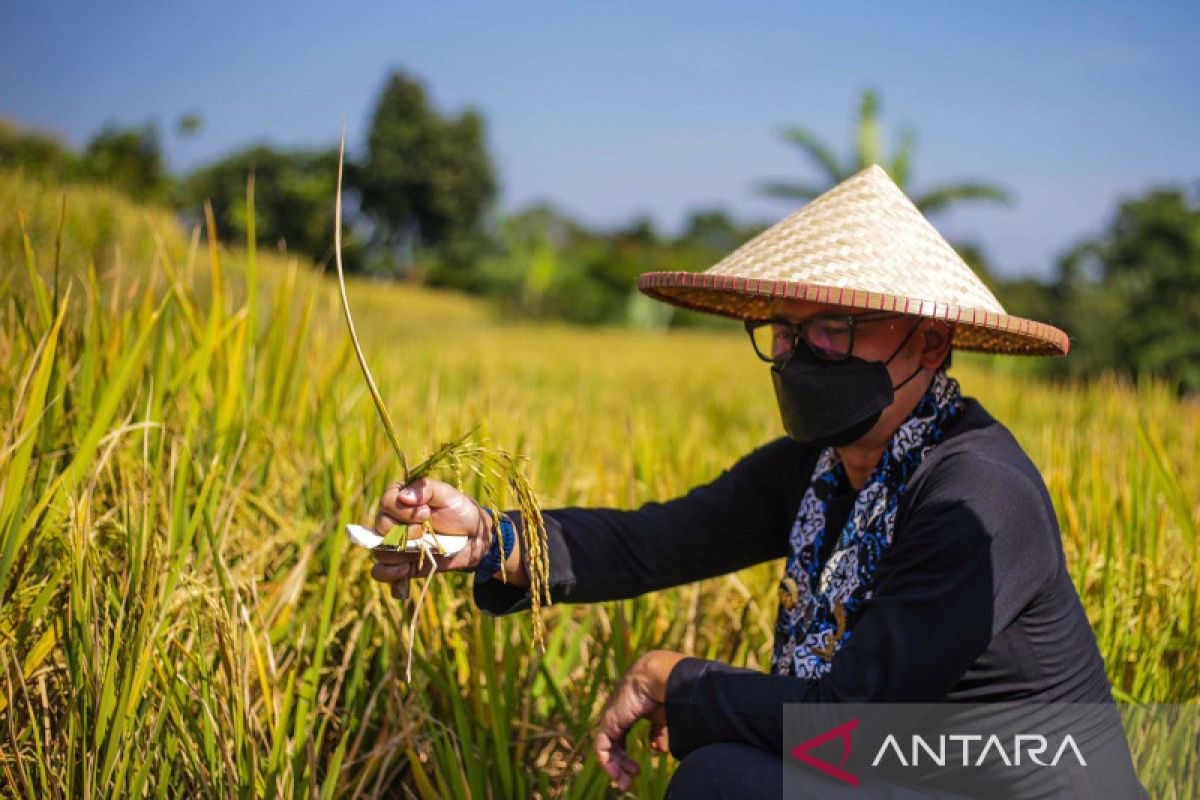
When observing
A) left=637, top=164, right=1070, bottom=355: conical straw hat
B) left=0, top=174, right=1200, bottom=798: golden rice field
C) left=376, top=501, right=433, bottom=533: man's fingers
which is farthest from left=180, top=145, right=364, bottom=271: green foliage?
left=376, top=501, right=433, bottom=533: man's fingers

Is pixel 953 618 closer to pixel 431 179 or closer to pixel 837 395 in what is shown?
pixel 837 395

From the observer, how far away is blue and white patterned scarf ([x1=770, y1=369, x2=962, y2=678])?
1.57m

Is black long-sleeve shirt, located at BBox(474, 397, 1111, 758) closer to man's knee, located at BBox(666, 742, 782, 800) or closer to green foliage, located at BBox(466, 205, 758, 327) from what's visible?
man's knee, located at BBox(666, 742, 782, 800)

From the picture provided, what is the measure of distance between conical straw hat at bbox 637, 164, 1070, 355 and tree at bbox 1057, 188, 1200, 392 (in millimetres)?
16987

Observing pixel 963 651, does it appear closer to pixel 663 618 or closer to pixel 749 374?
pixel 663 618

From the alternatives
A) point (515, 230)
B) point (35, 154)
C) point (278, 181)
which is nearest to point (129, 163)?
point (35, 154)

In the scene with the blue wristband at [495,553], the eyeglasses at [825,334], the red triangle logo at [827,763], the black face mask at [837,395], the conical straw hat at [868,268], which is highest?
the conical straw hat at [868,268]

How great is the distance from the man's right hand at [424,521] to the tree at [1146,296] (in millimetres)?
17553

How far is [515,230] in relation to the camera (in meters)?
37.5

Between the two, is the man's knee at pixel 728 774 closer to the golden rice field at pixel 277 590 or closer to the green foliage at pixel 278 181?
the golden rice field at pixel 277 590

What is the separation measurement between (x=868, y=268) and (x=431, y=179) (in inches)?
1563

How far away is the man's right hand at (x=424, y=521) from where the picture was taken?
1.43 metres

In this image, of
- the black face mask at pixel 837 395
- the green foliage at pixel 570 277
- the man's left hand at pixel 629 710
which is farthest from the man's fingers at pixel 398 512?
the green foliage at pixel 570 277

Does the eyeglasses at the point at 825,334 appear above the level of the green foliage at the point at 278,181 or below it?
below
